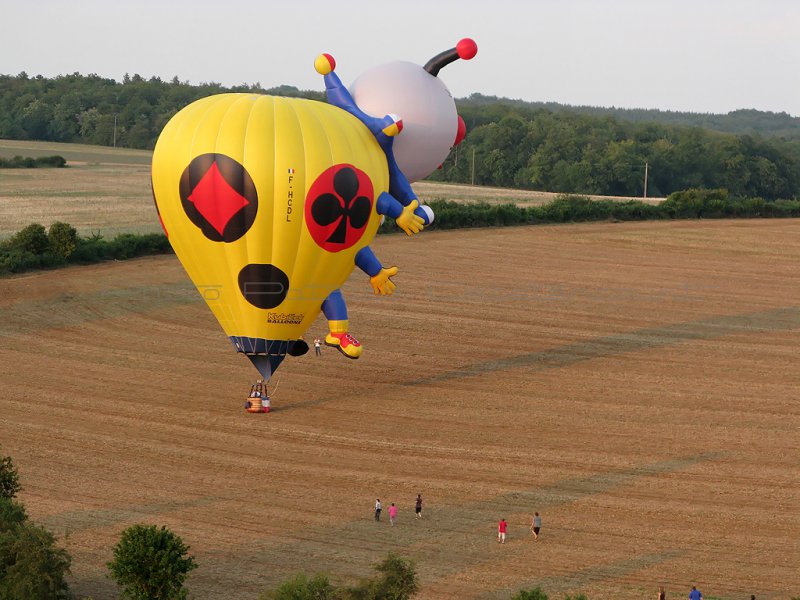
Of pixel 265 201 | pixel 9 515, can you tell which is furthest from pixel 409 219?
pixel 9 515

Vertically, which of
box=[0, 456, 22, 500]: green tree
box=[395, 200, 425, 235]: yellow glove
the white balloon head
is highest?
the white balloon head

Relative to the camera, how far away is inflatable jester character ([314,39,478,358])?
103ft

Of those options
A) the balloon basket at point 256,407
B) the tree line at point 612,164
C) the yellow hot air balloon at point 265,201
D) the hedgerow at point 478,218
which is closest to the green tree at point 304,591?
the yellow hot air balloon at point 265,201

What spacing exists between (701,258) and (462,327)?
20.4 meters

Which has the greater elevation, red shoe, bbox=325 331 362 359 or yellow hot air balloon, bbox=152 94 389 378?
yellow hot air balloon, bbox=152 94 389 378

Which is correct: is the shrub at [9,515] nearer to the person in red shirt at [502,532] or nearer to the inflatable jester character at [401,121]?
the person in red shirt at [502,532]

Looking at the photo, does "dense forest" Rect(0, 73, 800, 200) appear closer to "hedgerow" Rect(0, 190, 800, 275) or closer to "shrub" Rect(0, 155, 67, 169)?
"shrub" Rect(0, 155, 67, 169)

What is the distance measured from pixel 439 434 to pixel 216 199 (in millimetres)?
7643

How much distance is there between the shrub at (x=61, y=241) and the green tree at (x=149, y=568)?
33.0 m

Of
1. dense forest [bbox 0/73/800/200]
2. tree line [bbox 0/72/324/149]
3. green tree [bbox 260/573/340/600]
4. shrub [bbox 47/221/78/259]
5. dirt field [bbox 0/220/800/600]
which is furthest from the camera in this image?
tree line [bbox 0/72/324/149]

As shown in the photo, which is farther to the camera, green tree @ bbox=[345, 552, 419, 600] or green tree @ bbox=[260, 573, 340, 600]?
green tree @ bbox=[345, 552, 419, 600]

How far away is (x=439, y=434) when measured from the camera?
31.8m

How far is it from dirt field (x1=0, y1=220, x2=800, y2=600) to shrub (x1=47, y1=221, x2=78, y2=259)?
4.62ft

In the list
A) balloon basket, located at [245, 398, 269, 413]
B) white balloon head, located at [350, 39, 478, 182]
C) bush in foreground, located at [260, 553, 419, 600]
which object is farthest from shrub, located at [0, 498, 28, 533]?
white balloon head, located at [350, 39, 478, 182]
